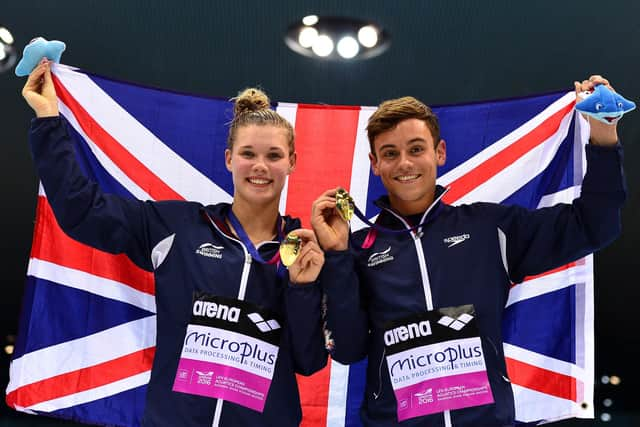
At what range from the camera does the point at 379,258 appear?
191 cm

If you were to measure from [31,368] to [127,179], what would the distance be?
0.71m

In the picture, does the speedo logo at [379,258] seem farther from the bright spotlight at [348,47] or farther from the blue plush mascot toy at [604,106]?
the bright spotlight at [348,47]

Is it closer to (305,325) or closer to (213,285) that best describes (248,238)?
(213,285)

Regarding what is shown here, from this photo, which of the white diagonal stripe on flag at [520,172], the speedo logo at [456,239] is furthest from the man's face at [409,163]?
the white diagonal stripe on flag at [520,172]

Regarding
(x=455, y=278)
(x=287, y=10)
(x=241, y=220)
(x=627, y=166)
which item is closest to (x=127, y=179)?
(x=241, y=220)

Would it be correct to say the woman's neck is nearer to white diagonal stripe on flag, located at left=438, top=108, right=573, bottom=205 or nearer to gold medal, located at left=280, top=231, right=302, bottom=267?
gold medal, located at left=280, top=231, right=302, bottom=267

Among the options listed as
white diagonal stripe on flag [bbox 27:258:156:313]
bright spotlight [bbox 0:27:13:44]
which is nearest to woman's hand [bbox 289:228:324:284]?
white diagonal stripe on flag [bbox 27:258:156:313]

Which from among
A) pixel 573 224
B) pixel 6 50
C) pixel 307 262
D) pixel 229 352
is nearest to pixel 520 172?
pixel 573 224

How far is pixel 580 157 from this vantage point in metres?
2.30

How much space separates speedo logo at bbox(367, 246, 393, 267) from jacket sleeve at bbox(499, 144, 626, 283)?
33 cm

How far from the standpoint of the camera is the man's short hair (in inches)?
79.0

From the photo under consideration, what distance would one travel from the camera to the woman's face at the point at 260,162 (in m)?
2.01

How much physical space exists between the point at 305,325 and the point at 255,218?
0.41 m

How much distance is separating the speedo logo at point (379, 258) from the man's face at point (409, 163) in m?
0.18
